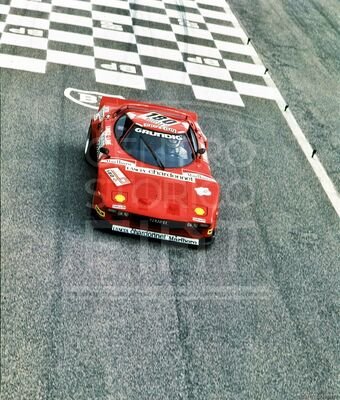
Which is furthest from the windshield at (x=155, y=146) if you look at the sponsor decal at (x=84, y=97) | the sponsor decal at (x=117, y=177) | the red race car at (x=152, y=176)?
the sponsor decal at (x=84, y=97)

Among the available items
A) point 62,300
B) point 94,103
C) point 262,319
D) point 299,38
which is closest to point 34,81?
point 94,103

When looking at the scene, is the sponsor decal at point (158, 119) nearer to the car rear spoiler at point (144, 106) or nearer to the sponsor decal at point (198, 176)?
the car rear spoiler at point (144, 106)

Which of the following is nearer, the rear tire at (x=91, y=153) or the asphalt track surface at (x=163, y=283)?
the asphalt track surface at (x=163, y=283)

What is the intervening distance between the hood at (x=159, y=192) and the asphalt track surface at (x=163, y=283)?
428 mm

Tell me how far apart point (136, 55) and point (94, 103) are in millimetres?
2508

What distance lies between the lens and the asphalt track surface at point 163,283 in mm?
5188

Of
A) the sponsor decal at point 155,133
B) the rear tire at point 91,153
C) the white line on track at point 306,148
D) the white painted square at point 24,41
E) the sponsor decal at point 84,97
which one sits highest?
the sponsor decal at point 155,133

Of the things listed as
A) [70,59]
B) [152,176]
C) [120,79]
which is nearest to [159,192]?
[152,176]

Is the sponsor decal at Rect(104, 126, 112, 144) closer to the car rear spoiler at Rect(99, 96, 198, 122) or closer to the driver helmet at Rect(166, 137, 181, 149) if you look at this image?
the car rear spoiler at Rect(99, 96, 198, 122)

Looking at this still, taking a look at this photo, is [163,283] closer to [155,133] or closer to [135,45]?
[155,133]

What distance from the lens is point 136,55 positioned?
12.0m

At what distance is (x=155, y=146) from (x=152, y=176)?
1.80 ft

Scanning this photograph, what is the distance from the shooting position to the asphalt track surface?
17.0 ft

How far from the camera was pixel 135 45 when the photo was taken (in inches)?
487
